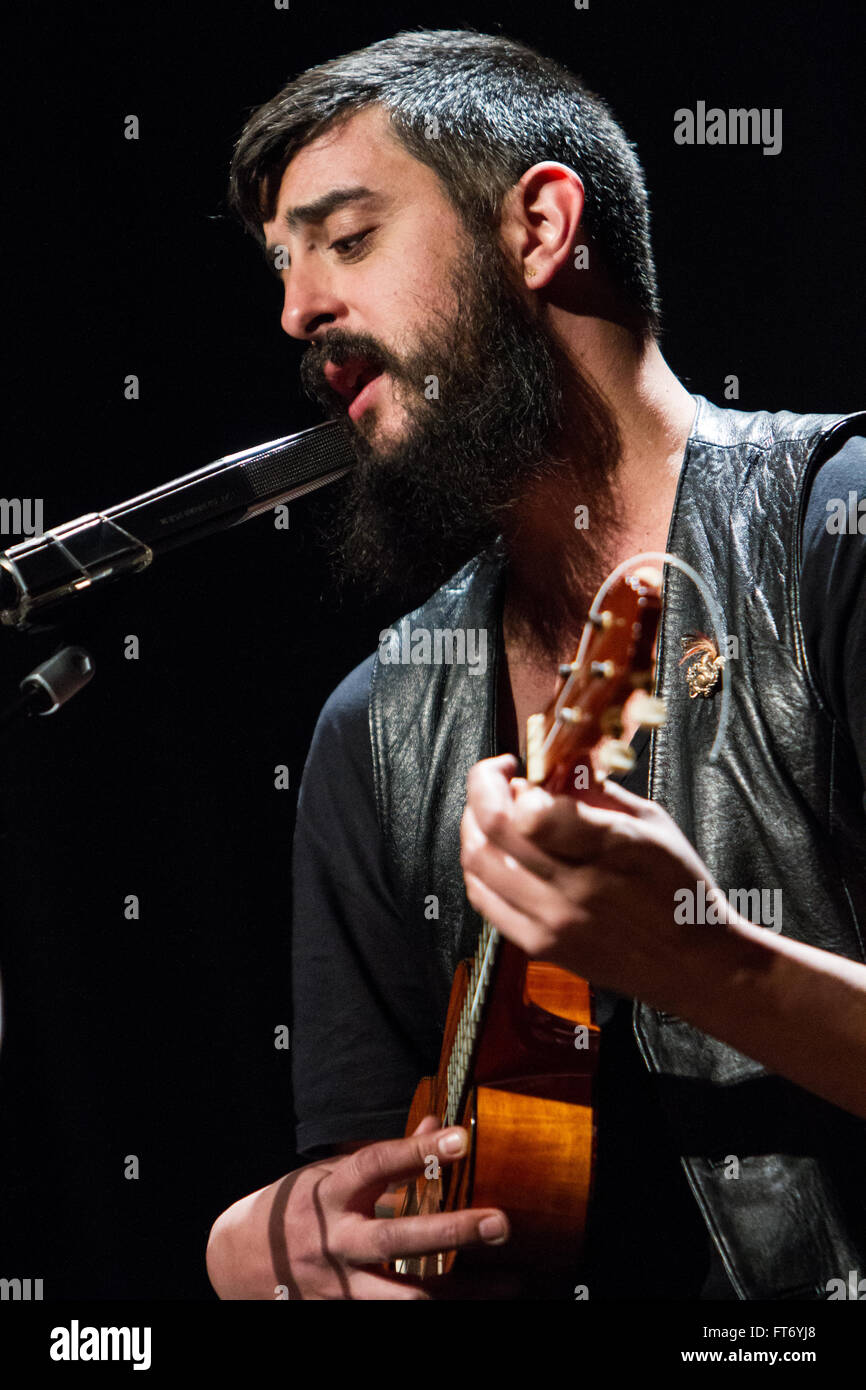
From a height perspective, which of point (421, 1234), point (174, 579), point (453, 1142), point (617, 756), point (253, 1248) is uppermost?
point (174, 579)

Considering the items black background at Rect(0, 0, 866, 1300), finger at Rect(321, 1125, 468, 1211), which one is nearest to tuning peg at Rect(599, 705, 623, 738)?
finger at Rect(321, 1125, 468, 1211)

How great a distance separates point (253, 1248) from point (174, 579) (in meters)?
1.21

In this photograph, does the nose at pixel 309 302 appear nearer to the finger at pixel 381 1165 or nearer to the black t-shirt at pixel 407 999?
the black t-shirt at pixel 407 999

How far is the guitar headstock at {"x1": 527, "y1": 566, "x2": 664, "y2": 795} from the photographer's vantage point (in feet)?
2.92

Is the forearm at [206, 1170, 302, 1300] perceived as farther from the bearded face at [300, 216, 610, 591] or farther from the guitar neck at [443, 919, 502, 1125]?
the bearded face at [300, 216, 610, 591]

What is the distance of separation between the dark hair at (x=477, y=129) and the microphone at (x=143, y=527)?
50cm

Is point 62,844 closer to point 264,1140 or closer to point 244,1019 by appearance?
point 244,1019

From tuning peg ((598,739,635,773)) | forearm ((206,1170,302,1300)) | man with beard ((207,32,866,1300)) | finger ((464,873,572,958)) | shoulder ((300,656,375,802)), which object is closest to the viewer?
tuning peg ((598,739,635,773))

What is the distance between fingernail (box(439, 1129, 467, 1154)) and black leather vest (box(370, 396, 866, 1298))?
24cm

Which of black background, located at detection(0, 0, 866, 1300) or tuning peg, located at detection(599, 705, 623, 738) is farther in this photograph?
black background, located at detection(0, 0, 866, 1300)

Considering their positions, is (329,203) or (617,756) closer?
(617,756)

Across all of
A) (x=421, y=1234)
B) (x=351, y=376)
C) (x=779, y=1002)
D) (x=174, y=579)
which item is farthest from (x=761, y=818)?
(x=174, y=579)

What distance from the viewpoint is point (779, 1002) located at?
106 centimetres

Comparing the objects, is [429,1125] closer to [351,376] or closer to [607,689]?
[607,689]
